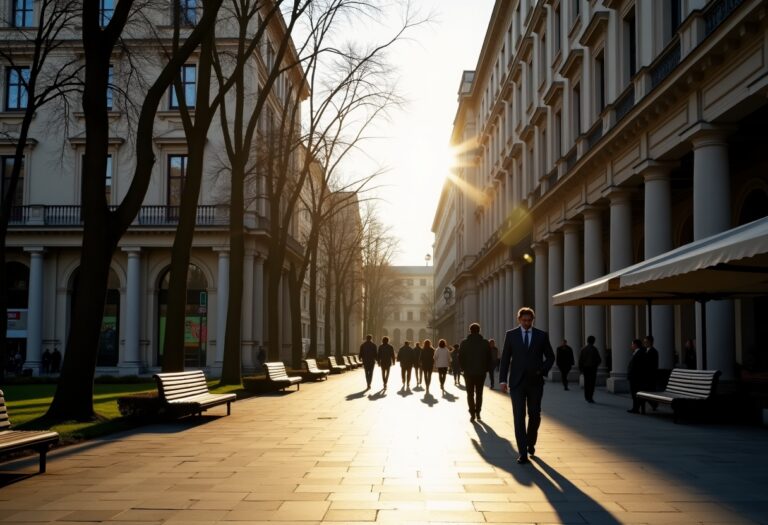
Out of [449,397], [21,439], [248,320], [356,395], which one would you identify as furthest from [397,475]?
[248,320]

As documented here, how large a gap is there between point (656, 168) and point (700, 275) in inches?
290

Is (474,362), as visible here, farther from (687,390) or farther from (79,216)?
(79,216)

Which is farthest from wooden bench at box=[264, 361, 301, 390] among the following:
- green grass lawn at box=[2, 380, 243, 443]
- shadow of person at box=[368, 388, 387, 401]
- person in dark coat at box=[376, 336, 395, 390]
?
person in dark coat at box=[376, 336, 395, 390]

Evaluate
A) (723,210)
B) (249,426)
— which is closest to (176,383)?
(249,426)

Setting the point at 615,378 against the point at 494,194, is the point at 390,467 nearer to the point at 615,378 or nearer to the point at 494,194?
the point at 615,378

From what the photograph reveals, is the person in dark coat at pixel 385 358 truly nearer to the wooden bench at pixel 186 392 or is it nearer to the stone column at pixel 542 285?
the stone column at pixel 542 285

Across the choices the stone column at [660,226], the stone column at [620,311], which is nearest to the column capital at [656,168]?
the stone column at [660,226]

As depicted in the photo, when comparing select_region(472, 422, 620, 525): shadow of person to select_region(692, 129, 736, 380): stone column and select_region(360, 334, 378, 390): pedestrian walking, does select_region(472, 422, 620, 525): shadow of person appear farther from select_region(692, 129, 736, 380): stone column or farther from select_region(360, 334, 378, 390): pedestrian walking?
select_region(360, 334, 378, 390): pedestrian walking

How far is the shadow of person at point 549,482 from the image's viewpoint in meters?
6.80

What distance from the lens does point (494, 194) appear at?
5212 centimetres

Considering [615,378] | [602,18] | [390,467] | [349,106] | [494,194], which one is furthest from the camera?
[494,194]

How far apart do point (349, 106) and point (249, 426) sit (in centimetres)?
2095

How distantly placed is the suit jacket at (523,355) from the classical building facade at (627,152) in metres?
7.21

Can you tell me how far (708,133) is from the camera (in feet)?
56.3
